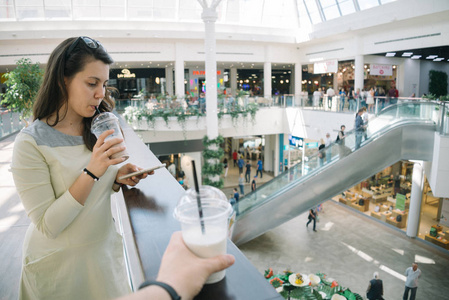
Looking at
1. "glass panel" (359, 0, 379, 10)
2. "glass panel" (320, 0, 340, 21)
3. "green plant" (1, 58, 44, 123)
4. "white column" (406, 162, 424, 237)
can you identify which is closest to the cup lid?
"green plant" (1, 58, 44, 123)

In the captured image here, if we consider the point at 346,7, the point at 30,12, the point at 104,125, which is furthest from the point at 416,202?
the point at 30,12

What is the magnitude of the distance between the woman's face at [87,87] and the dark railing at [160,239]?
54 centimetres

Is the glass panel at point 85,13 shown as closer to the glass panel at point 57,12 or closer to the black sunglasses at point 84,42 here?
the glass panel at point 57,12

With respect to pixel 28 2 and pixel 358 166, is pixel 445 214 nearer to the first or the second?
pixel 358 166

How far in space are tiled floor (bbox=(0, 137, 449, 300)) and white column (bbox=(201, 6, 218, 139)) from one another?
6.20 metres

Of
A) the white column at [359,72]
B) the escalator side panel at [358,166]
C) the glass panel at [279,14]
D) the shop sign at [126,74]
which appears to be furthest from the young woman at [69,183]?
the shop sign at [126,74]

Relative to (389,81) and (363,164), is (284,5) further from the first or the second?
(363,164)

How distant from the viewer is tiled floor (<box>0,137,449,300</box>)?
9.49 metres

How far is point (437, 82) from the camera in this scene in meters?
23.7

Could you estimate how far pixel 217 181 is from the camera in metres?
16.2

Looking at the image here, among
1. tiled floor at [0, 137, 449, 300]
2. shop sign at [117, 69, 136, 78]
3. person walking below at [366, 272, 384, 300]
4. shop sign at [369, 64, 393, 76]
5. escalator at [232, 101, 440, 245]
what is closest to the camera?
person walking below at [366, 272, 384, 300]

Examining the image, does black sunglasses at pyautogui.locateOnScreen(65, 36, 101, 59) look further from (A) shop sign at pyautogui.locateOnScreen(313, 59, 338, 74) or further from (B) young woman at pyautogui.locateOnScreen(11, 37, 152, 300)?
(A) shop sign at pyautogui.locateOnScreen(313, 59, 338, 74)

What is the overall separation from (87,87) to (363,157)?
34.9 feet

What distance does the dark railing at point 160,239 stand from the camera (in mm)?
825
